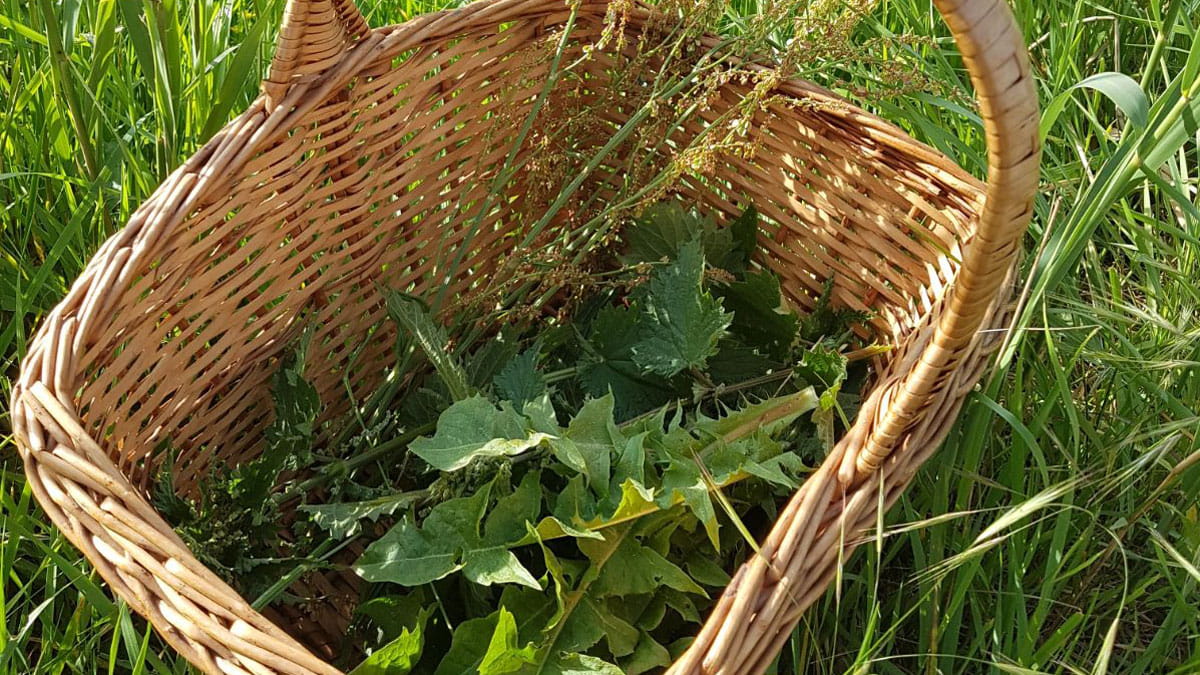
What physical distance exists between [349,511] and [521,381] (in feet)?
0.66

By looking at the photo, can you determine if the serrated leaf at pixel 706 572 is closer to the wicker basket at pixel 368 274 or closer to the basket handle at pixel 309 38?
the wicker basket at pixel 368 274

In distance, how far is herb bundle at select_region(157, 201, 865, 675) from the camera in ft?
2.89

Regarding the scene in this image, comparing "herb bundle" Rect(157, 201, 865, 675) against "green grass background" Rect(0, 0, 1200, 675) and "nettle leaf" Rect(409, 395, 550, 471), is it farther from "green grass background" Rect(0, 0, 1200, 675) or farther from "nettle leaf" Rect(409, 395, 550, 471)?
"green grass background" Rect(0, 0, 1200, 675)

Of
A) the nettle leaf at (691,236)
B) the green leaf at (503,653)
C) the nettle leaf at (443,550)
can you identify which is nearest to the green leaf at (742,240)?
the nettle leaf at (691,236)

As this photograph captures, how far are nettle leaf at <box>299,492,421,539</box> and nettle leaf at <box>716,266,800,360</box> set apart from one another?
0.36 metres

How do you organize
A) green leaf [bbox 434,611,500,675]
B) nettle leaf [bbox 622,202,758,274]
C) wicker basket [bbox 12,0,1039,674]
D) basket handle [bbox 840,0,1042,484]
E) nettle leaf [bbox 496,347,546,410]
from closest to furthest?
basket handle [bbox 840,0,1042,484] < wicker basket [bbox 12,0,1039,674] < green leaf [bbox 434,611,500,675] < nettle leaf [bbox 496,347,546,410] < nettle leaf [bbox 622,202,758,274]

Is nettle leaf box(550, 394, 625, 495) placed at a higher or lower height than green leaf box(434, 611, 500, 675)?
higher

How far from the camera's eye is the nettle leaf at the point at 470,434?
907 mm

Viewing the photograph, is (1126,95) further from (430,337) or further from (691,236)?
(430,337)

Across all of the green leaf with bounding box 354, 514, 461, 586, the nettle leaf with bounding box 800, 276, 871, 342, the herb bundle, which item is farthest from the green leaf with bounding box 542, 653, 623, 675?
the nettle leaf with bounding box 800, 276, 871, 342

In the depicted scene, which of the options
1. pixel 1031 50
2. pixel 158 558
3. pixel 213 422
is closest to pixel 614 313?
pixel 213 422

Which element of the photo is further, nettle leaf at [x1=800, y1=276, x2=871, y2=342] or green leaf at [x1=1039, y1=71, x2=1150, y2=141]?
nettle leaf at [x1=800, y1=276, x2=871, y2=342]

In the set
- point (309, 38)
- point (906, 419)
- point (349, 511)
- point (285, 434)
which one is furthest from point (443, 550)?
point (309, 38)

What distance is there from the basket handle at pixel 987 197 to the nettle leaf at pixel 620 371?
0.32 m
